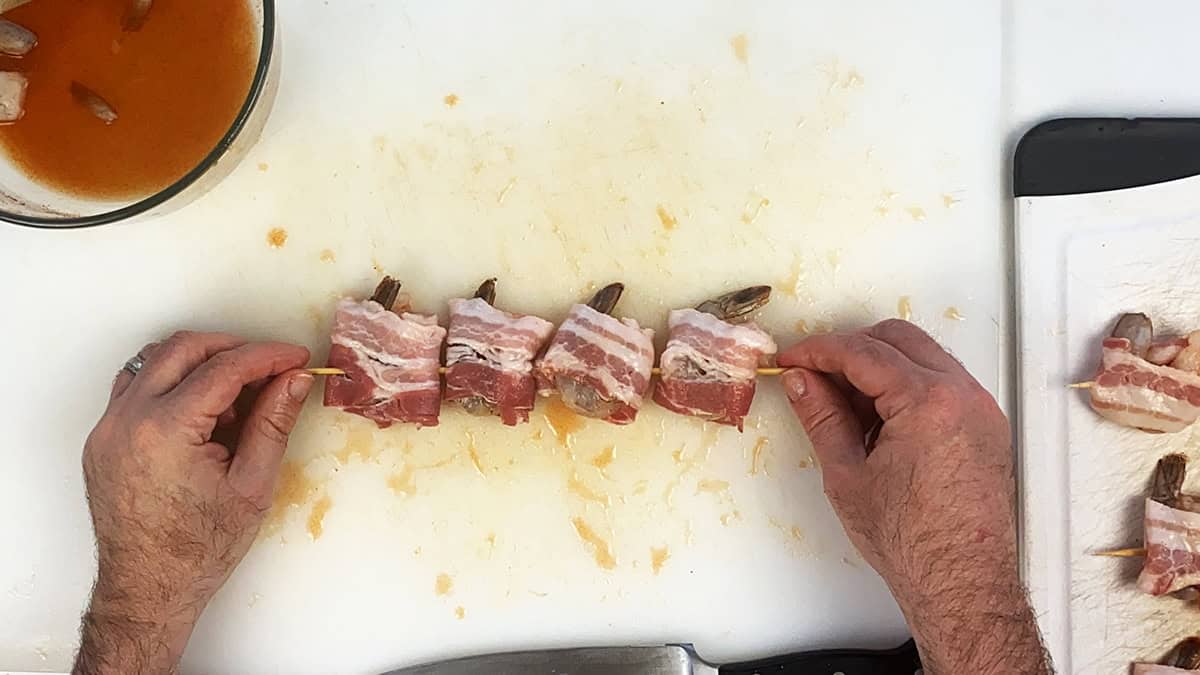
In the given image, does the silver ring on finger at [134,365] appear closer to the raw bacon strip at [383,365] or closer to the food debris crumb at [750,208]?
the raw bacon strip at [383,365]

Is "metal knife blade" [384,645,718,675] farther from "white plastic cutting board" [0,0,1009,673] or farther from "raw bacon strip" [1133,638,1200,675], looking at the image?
"raw bacon strip" [1133,638,1200,675]

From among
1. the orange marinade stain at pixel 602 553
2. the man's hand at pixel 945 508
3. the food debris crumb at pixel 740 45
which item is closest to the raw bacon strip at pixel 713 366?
the man's hand at pixel 945 508

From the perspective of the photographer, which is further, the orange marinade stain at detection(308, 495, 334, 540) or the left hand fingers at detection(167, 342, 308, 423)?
the orange marinade stain at detection(308, 495, 334, 540)

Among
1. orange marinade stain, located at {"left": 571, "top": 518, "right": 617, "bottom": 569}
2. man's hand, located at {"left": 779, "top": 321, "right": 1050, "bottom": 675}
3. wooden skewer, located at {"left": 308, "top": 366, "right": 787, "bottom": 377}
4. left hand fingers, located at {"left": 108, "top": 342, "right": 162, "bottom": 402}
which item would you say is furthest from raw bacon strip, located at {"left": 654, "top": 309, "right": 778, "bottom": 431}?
left hand fingers, located at {"left": 108, "top": 342, "right": 162, "bottom": 402}

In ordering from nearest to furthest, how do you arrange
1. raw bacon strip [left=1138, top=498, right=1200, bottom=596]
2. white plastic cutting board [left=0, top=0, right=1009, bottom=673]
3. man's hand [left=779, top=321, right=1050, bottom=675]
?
1. man's hand [left=779, top=321, right=1050, bottom=675]
2. raw bacon strip [left=1138, top=498, right=1200, bottom=596]
3. white plastic cutting board [left=0, top=0, right=1009, bottom=673]

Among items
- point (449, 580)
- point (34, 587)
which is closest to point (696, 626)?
point (449, 580)

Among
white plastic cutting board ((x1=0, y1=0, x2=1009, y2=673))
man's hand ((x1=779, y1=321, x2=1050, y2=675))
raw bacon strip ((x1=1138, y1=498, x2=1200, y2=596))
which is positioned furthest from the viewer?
white plastic cutting board ((x1=0, y1=0, x2=1009, y2=673))

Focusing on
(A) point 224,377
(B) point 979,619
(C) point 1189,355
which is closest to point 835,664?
(B) point 979,619
